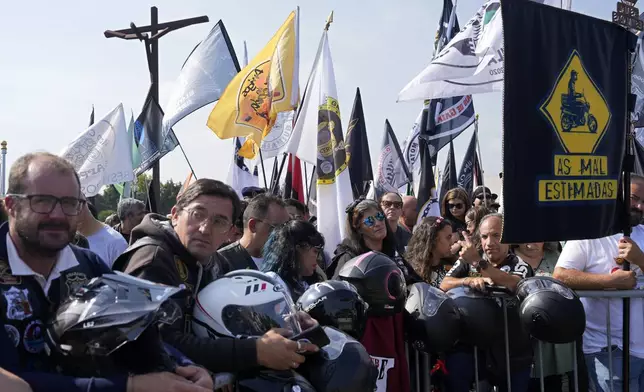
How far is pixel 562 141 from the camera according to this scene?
4477mm

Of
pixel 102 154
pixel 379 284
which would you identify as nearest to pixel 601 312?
pixel 379 284

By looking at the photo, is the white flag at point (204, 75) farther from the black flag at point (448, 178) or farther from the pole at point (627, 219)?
the pole at point (627, 219)

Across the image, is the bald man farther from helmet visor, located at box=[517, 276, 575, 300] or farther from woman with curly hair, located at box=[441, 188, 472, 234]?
helmet visor, located at box=[517, 276, 575, 300]

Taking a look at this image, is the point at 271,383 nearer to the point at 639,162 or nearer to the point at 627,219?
the point at 627,219

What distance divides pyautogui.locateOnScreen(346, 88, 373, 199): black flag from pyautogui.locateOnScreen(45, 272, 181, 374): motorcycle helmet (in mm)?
8561

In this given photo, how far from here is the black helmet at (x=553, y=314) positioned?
4.22m

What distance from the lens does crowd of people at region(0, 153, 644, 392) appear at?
2.57 m

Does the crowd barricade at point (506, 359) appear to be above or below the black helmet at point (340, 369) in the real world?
below

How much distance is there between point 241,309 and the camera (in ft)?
9.91

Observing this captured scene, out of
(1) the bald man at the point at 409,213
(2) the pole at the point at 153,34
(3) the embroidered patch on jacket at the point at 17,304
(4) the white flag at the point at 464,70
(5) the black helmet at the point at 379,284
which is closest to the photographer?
(3) the embroidered patch on jacket at the point at 17,304

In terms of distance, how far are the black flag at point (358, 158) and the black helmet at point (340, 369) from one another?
778cm

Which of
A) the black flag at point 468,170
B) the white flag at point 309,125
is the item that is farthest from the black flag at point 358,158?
the black flag at point 468,170

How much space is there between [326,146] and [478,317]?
4.70 m

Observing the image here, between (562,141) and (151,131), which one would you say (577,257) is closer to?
(562,141)
